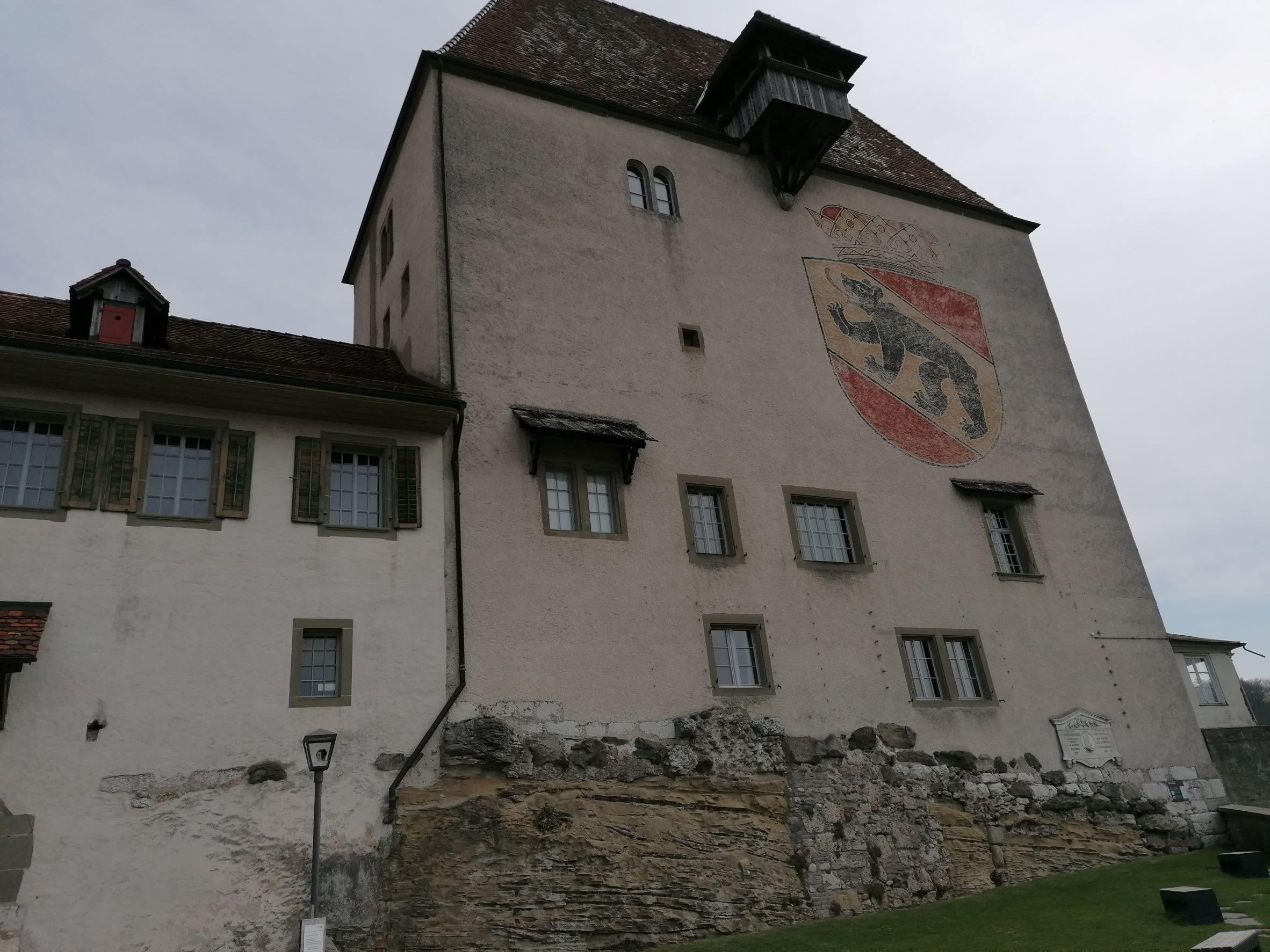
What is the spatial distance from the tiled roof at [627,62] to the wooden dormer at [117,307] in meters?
7.64

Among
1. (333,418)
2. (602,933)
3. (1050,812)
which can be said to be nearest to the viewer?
(602,933)

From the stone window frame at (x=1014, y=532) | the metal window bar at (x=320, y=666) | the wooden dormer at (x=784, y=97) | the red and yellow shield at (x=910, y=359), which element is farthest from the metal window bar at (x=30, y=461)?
the stone window frame at (x=1014, y=532)

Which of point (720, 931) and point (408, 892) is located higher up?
point (408, 892)

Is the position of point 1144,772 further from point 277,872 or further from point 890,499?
point 277,872

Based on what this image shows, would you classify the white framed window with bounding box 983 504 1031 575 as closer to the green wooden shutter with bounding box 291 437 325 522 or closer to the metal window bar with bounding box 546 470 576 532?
the metal window bar with bounding box 546 470 576 532

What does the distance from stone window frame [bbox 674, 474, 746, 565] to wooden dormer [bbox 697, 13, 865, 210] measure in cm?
737

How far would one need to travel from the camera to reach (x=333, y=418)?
13930mm

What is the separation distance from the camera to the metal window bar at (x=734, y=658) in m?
15.1

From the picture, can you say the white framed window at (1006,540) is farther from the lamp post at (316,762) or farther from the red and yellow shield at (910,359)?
the lamp post at (316,762)

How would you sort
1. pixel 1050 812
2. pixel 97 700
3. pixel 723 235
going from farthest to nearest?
pixel 723 235
pixel 1050 812
pixel 97 700

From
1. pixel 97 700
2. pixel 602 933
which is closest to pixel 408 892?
pixel 602 933

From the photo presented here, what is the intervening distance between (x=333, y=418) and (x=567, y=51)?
11.5 metres

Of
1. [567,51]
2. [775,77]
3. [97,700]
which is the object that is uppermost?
[567,51]

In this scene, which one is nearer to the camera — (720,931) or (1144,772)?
(720,931)
